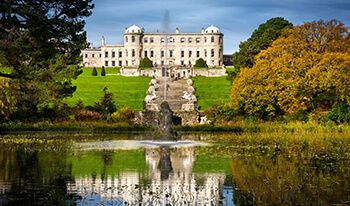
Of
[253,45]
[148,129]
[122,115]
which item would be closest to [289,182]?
[148,129]

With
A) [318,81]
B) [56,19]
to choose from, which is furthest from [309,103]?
[56,19]

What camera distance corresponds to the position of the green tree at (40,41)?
812 inches

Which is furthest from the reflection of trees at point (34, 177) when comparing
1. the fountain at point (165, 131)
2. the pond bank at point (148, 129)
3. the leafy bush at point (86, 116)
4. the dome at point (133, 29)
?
the dome at point (133, 29)

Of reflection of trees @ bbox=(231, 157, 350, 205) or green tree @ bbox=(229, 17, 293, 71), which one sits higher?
green tree @ bbox=(229, 17, 293, 71)

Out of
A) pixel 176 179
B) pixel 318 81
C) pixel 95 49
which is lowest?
pixel 176 179

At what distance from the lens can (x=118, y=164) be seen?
12.3 m

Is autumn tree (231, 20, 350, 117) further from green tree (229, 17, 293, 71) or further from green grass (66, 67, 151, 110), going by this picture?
green grass (66, 67, 151, 110)

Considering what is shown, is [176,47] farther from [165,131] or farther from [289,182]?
[289,182]

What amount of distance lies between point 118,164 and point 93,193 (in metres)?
4.25

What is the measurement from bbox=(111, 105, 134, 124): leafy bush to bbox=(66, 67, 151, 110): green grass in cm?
710

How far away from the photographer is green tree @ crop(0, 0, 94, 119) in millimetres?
20625

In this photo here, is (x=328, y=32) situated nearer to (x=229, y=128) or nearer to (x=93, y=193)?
(x=229, y=128)

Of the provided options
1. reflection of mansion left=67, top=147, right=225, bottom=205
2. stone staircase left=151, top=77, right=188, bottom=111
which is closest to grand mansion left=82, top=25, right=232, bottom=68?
stone staircase left=151, top=77, right=188, bottom=111

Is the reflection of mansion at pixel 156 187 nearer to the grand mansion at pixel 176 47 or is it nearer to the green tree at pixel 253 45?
the green tree at pixel 253 45
